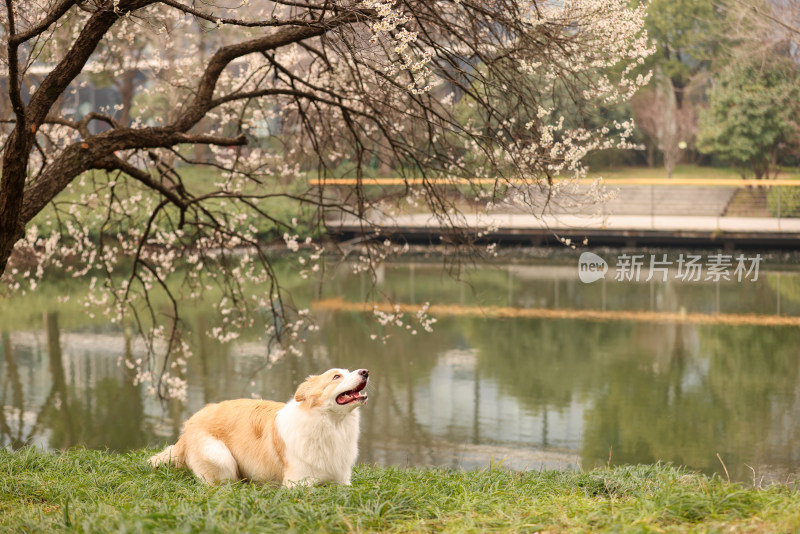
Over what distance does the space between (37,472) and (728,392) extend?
9.21m

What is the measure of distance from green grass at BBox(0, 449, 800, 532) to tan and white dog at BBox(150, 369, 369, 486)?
0.67ft

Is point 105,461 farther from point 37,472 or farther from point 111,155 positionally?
point 111,155

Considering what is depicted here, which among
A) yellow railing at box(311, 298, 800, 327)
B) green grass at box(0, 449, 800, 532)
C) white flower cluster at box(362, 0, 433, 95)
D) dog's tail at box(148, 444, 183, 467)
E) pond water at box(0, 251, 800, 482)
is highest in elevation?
white flower cluster at box(362, 0, 433, 95)

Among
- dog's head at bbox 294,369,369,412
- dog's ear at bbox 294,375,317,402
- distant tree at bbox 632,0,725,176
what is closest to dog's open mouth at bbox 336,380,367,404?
dog's head at bbox 294,369,369,412

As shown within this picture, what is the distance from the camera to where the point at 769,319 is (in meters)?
16.1

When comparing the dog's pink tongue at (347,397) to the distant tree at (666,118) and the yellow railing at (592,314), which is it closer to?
the yellow railing at (592,314)

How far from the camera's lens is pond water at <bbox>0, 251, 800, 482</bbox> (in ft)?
31.1

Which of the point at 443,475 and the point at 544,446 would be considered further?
the point at 544,446

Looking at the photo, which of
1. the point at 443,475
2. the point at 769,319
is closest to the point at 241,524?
the point at 443,475

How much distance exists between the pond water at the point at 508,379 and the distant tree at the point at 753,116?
1500cm

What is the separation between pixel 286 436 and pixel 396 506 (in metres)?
1.01

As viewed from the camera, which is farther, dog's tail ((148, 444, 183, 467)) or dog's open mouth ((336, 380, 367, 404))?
dog's tail ((148, 444, 183, 467))

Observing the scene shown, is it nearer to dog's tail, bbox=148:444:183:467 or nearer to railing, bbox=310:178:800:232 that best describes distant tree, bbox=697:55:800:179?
railing, bbox=310:178:800:232

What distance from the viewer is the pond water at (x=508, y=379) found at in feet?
31.1
